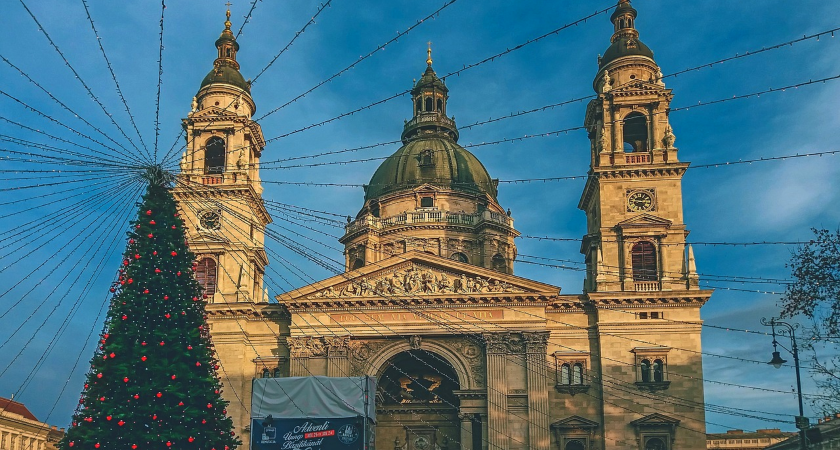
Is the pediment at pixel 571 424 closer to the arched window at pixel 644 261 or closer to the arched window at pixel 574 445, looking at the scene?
the arched window at pixel 574 445

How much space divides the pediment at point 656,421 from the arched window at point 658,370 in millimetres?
1918

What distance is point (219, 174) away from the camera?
5359 centimetres

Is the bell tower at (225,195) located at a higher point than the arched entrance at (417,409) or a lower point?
higher

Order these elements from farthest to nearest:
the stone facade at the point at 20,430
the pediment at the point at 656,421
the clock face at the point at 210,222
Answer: the stone facade at the point at 20,430
the clock face at the point at 210,222
the pediment at the point at 656,421

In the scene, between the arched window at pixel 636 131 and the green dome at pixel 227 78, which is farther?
the green dome at pixel 227 78

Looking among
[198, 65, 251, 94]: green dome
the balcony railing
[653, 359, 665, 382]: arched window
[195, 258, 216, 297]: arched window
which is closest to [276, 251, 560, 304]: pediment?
[195, 258, 216, 297]: arched window

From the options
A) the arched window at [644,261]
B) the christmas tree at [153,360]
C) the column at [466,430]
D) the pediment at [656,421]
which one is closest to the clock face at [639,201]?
the arched window at [644,261]

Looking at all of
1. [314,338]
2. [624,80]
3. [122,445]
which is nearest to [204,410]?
[122,445]

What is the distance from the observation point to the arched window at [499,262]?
64938mm

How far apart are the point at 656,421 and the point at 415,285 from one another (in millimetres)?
13894

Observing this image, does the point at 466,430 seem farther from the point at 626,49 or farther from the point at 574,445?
the point at 626,49

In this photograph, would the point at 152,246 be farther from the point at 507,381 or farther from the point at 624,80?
the point at 624,80

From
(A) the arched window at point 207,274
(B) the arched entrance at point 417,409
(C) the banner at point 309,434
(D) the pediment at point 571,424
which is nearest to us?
(C) the banner at point 309,434

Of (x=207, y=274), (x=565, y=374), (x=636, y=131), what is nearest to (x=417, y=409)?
(x=565, y=374)
